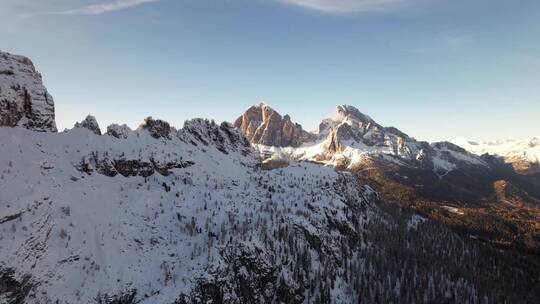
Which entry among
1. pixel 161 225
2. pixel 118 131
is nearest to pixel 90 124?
pixel 118 131

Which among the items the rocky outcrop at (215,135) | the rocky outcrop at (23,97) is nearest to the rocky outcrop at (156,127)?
the rocky outcrop at (215,135)

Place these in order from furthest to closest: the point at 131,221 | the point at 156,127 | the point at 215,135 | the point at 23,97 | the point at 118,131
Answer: the point at 215,135
the point at 156,127
the point at 118,131
the point at 131,221
the point at 23,97

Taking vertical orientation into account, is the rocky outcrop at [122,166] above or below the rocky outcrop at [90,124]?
below

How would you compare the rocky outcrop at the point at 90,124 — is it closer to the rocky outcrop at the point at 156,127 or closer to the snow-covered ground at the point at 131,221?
the snow-covered ground at the point at 131,221

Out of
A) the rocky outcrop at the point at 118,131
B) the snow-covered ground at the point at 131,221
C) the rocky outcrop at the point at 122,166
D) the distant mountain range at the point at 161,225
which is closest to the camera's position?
the snow-covered ground at the point at 131,221

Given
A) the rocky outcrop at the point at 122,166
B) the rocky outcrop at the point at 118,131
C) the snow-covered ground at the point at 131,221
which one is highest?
the rocky outcrop at the point at 118,131

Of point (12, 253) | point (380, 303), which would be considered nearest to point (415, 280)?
point (380, 303)

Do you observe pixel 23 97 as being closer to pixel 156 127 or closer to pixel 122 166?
pixel 122 166
